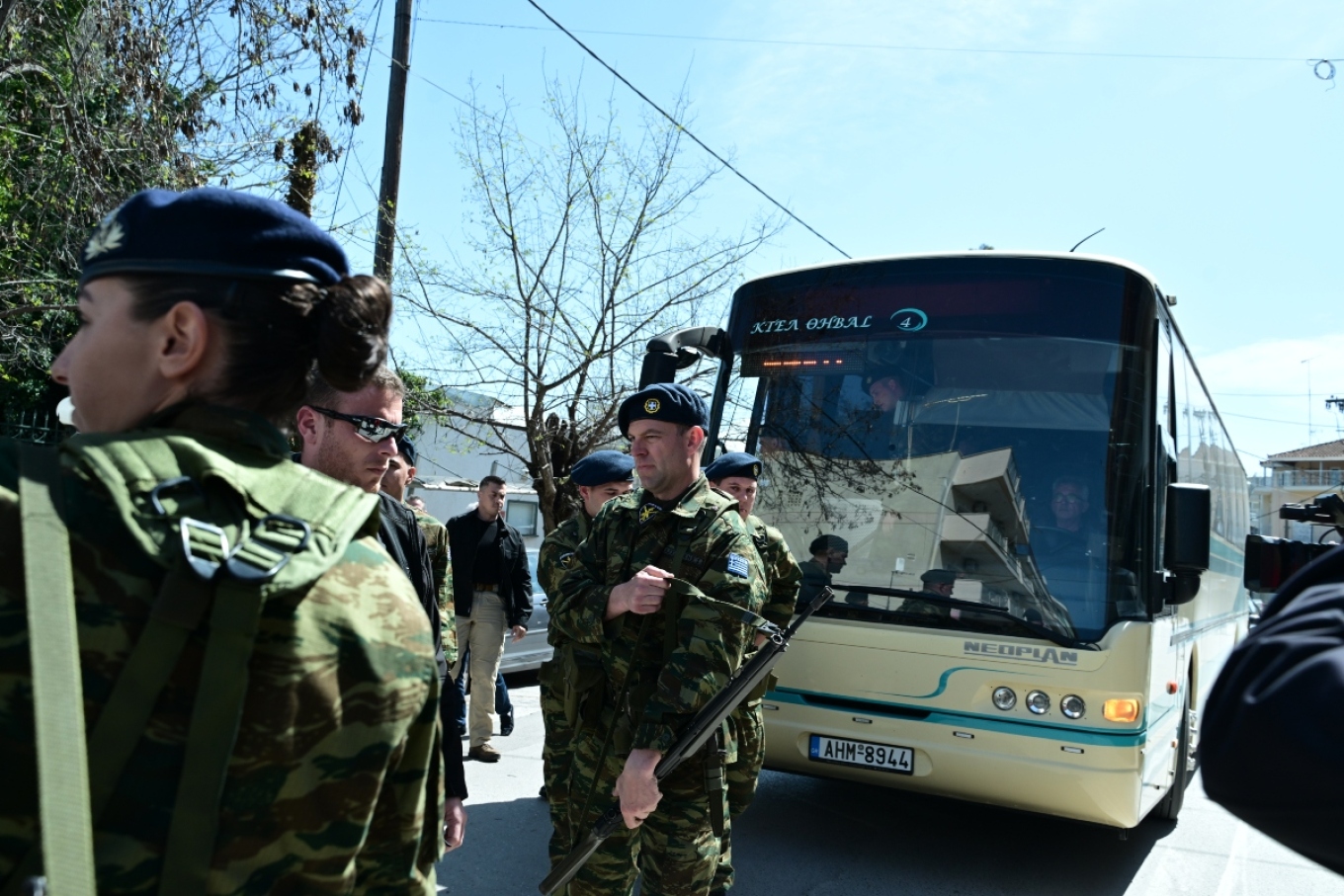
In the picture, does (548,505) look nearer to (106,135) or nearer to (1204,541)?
(106,135)

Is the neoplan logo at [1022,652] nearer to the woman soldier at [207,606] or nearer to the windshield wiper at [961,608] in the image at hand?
the windshield wiper at [961,608]

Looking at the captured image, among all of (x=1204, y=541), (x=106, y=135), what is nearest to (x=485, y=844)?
(x=1204, y=541)

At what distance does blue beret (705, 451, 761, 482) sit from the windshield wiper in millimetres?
756

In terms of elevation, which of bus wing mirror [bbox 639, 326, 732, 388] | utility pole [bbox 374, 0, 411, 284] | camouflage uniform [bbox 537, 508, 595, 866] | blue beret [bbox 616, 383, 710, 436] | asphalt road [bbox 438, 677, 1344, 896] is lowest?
asphalt road [bbox 438, 677, 1344, 896]

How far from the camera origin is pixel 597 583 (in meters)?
3.64

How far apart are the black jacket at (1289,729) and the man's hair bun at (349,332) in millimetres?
1090

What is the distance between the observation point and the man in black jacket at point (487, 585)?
7.52 metres

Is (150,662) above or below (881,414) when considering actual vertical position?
below

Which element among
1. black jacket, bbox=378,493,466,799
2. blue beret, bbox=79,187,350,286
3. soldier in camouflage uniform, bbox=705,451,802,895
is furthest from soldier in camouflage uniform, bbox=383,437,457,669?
blue beret, bbox=79,187,350,286

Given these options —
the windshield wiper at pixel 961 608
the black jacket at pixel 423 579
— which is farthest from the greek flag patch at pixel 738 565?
the windshield wiper at pixel 961 608

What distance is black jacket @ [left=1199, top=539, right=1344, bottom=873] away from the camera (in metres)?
1.00

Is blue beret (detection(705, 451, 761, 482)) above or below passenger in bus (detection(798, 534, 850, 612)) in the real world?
above

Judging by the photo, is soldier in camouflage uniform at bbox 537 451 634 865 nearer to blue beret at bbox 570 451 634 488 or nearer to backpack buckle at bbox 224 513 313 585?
blue beret at bbox 570 451 634 488

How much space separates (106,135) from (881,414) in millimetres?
6113
